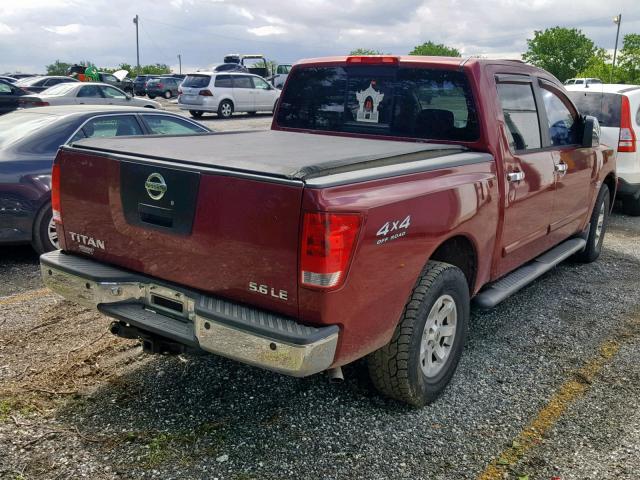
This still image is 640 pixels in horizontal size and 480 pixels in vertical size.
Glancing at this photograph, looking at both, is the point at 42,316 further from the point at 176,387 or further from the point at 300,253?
the point at 300,253

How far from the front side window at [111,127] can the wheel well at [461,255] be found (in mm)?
4114

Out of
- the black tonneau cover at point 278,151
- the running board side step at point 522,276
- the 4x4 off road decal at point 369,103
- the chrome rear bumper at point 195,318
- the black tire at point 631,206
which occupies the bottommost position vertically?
the black tire at point 631,206

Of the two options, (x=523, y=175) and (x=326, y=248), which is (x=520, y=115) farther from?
(x=326, y=248)

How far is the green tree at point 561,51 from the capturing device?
103m

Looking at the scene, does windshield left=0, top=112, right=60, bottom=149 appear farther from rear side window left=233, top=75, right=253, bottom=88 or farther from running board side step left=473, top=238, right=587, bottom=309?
rear side window left=233, top=75, right=253, bottom=88

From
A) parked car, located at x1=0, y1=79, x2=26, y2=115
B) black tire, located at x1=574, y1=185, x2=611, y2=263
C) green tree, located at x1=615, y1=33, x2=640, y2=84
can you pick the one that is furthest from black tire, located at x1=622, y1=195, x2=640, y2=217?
green tree, located at x1=615, y1=33, x2=640, y2=84

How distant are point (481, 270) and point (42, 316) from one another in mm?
3232

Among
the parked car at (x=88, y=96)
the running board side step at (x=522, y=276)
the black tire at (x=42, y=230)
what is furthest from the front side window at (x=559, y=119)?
the parked car at (x=88, y=96)

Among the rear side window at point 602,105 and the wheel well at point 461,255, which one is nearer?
the wheel well at point 461,255

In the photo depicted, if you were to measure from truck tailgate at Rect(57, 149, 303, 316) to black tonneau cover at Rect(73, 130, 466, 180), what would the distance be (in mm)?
92

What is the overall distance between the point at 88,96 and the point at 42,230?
12.9 metres

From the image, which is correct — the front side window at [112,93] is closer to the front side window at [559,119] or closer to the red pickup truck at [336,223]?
the red pickup truck at [336,223]

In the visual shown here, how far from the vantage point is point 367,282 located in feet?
9.30

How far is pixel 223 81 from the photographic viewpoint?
78.9 ft
